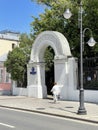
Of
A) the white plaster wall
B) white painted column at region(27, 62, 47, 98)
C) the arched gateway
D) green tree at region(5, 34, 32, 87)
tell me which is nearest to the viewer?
the arched gateway

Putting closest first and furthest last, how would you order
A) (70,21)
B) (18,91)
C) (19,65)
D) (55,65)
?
(55,65)
(70,21)
(19,65)
(18,91)

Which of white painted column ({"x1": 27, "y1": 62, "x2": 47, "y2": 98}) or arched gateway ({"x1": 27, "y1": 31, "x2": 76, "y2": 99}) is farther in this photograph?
white painted column ({"x1": 27, "y1": 62, "x2": 47, "y2": 98})

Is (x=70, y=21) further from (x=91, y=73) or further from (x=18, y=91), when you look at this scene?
(x=91, y=73)

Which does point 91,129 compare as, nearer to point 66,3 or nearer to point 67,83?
point 67,83

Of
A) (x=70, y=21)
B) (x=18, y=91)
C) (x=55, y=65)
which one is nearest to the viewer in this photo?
(x=55, y=65)

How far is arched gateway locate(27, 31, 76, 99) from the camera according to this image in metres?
30.0

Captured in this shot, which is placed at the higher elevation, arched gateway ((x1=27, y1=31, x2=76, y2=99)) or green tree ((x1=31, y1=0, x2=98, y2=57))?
green tree ((x1=31, y1=0, x2=98, y2=57))

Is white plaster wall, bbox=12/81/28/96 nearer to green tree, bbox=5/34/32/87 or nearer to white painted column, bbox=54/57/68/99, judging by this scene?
green tree, bbox=5/34/32/87

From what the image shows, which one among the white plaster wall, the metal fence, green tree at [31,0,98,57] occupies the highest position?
green tree at [31,0,98,57]

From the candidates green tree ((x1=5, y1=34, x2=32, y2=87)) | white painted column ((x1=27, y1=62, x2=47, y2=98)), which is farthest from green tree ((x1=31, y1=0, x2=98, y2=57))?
white painted column ((x1=27, y1=62, x2=47, y2=98))

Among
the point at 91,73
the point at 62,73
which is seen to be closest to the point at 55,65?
the point at 62,73

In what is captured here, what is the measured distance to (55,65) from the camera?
102 feet

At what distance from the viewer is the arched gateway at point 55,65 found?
98.4 feet

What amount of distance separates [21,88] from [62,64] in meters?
8.64
